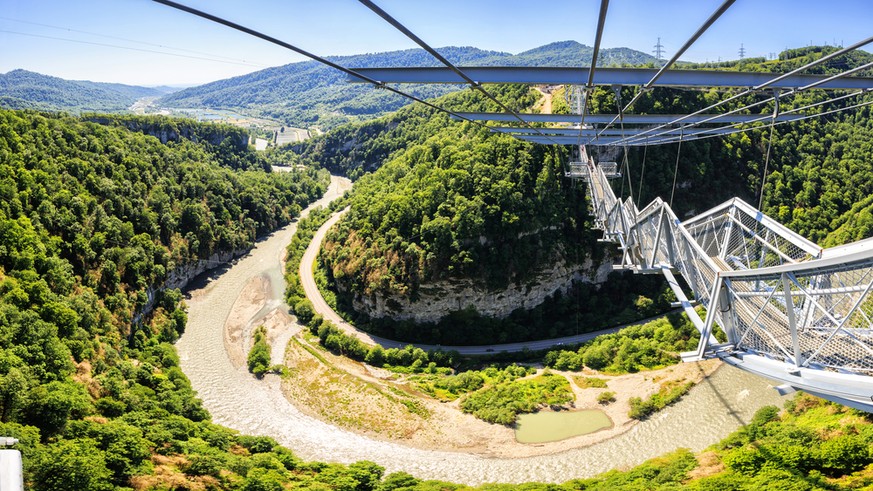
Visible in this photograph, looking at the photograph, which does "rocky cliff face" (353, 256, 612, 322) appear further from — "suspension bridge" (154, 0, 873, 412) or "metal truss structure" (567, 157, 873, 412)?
"suspension bridge" (154, 0, 873, 412)

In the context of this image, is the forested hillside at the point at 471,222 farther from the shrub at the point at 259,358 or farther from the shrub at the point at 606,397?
the shrub at the point at 606,397

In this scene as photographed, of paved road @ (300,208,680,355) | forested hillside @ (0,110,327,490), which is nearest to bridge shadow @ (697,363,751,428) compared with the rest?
paved road @ (300,208,680,355)

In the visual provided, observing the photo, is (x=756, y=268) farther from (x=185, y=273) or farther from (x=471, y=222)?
(x=185, y=273)

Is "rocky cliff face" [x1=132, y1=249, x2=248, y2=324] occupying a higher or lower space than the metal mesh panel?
lower

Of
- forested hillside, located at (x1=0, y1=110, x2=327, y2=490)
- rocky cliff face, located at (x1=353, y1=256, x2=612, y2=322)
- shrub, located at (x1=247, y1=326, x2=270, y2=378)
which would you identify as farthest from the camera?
rocky cliff face, located at (x1=353, y1=256, x2=612, y2=322)

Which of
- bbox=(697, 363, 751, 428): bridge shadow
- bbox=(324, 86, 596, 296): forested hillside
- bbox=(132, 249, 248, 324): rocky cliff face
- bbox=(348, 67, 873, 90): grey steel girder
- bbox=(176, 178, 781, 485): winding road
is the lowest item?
bbox=(176, 178, 781, 485): winding road

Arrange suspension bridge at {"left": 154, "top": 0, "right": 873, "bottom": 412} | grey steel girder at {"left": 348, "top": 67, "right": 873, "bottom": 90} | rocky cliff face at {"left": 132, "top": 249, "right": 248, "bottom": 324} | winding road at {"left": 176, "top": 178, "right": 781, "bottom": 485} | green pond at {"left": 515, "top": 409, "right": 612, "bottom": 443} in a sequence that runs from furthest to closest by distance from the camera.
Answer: rocky cliff face at {"left": 132, "top": 249, "right": 248, "bottom": 324} → green pond at {"left": 515, "top": 409, "right": 612, "bottom": 443} → winding road at {"left": 176, "top": 178, "right": 781, "bottom": 485} → grey steel girder at {"left": 348, "top": 67, "right": 873, "bottom": 90} → suspension bridge at {"left": 154, "top": 0, "right": 873, "bottom": 412}

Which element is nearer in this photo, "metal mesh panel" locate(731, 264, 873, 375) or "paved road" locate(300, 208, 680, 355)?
"metal mesh panel" locate(731, 264, 873, 375)
